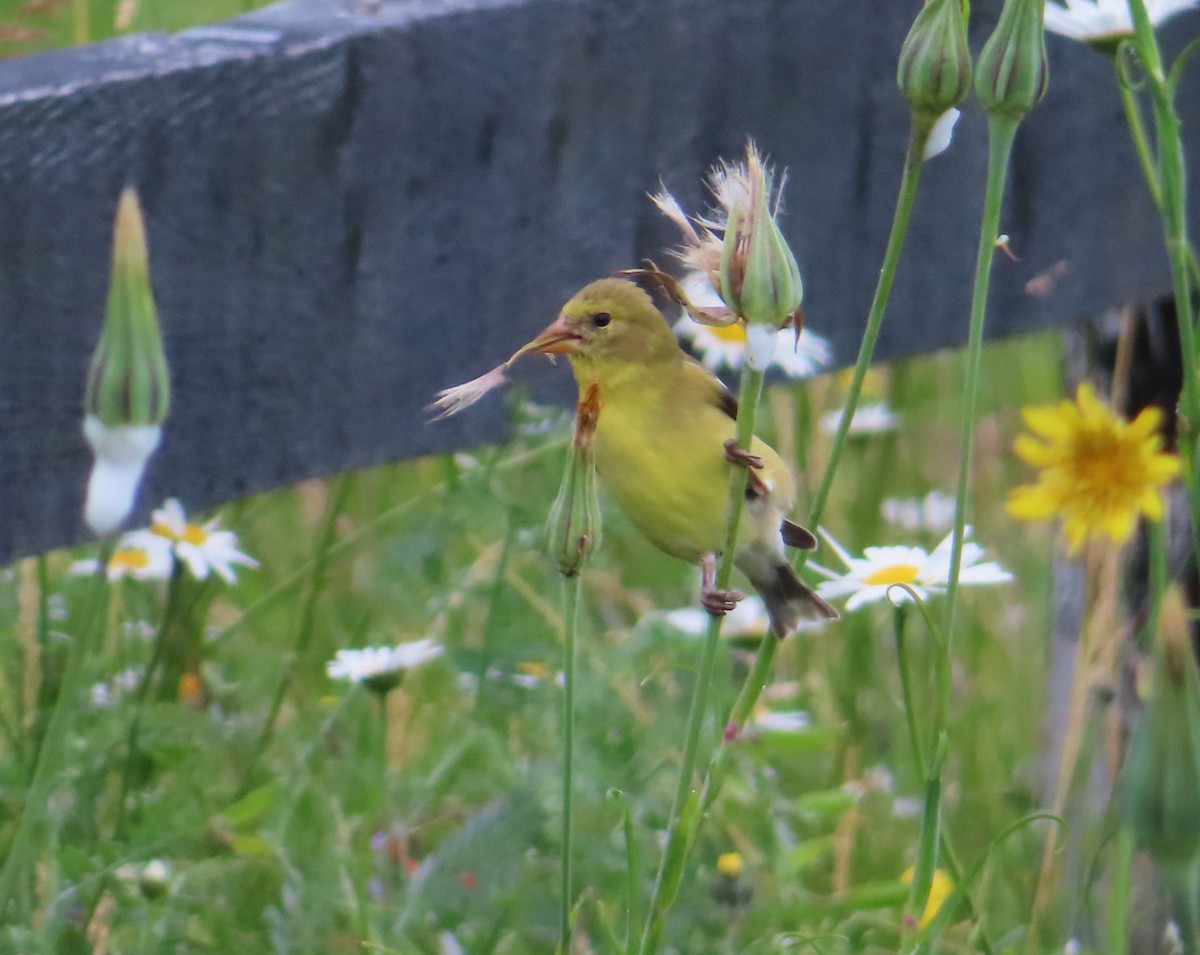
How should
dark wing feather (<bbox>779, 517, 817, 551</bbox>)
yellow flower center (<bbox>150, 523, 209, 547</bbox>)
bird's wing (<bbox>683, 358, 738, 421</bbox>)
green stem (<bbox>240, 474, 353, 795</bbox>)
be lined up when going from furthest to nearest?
yellow flower center (<bbox>150, 523, 209, 547</bbox>), green stem (<bbox>240, 474, 353, 795</bbox>), bird's wing (<bbox>683, 358, 738, 421</bbox>), dark wing feather (<bbox>779, 517, 817, 551</bbox>)

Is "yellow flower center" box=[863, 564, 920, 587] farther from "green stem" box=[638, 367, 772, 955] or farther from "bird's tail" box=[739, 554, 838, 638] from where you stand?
"green stem" box=[638, 367, 772, 955]

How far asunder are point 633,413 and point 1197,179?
1117mm

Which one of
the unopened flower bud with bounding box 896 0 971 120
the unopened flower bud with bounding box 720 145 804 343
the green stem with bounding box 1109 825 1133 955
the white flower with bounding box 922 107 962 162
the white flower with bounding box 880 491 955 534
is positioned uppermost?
the white flower with bounding box 880 491 955 534

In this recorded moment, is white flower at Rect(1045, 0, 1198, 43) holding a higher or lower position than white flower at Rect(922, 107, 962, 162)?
higher

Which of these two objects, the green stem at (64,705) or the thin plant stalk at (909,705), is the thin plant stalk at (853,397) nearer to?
the thin plant stalk at (909,705)

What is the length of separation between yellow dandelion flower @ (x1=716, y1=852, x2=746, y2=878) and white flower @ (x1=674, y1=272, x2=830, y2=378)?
524 mm

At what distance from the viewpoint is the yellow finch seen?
1.44 m

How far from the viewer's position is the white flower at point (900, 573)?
1.25m

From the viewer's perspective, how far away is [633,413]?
1.61 meters

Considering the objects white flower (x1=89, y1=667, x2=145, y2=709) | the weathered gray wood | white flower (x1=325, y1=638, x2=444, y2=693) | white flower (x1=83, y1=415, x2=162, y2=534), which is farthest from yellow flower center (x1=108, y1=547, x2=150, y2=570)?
white flower (x1=83, y1=415, x2=162, y2=534)

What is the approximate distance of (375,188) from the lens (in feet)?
5.26

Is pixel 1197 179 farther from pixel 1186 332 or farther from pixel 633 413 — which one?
pixel 1186 332

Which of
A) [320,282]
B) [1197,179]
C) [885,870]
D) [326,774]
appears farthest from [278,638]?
[1197,179]

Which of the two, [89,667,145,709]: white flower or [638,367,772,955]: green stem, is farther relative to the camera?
[89,667,145,709]: white flower
